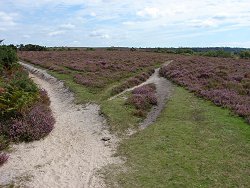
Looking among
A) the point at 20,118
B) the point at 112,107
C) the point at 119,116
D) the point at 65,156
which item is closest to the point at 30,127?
the point at 20,118

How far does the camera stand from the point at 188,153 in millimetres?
17672

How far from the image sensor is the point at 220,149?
60.1 ft

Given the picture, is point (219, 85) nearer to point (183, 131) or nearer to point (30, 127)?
point (183, 131)

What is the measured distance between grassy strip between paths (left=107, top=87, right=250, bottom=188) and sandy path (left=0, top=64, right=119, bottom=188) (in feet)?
3.95

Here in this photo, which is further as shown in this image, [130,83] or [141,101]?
[130,83]

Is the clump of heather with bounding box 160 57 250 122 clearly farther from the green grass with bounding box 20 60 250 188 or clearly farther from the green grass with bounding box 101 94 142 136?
the green grass with bounding box 101 94 142 136

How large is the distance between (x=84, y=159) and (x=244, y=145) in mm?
8595

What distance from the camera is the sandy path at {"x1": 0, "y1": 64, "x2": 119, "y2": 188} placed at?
48.4 ft

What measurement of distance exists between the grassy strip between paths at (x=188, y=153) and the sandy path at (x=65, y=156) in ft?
3.95

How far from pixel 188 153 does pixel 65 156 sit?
6.18m

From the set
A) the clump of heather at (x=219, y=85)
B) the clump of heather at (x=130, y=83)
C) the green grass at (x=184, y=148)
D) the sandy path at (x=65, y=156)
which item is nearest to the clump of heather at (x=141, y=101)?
the green grass at (x=184, y=148)

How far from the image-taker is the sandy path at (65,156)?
14.8 m

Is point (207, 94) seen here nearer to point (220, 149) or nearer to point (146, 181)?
point (220, 149)

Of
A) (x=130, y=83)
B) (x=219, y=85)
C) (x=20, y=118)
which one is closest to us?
(x=20, y=118)
